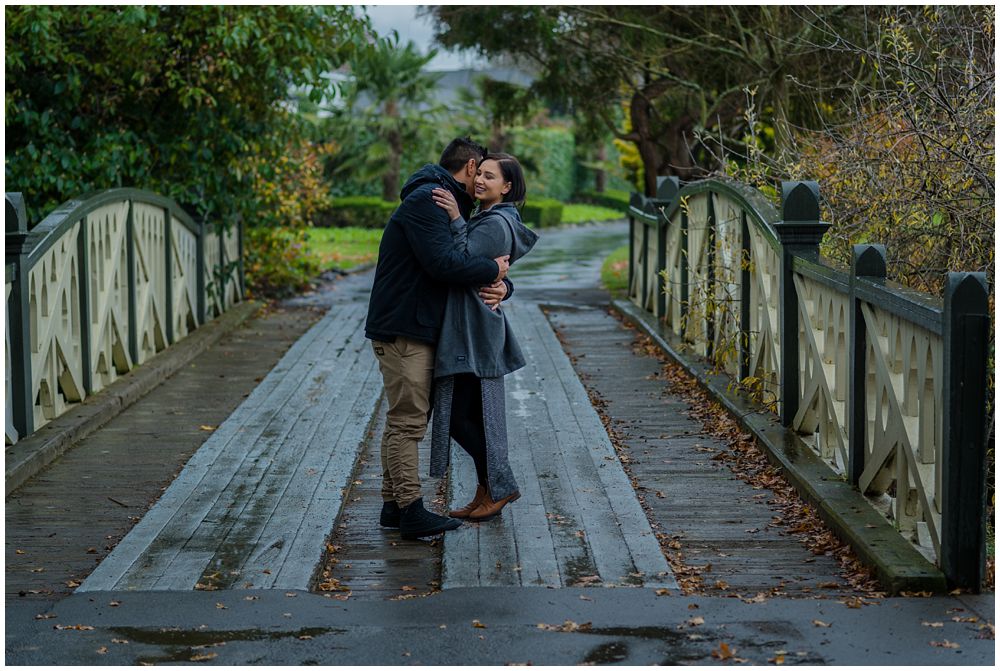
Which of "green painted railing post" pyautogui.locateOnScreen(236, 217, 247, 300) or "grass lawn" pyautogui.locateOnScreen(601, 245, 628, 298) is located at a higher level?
"green painted railing post" pyautogui.locateOnScreen(236, 217, 247, 300)

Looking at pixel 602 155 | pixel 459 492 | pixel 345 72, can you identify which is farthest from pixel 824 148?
pixel 602 155

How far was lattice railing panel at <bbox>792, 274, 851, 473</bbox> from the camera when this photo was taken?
673cm

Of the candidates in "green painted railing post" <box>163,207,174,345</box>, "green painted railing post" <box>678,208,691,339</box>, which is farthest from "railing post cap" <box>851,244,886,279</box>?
"green painted railing post" <box>163,207,174,345</box>

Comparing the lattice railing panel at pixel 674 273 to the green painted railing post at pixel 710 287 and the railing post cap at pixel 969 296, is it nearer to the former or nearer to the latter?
the green painted railing post at pixel 710 287

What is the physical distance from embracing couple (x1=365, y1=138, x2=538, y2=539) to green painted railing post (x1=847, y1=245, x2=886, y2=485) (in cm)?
153

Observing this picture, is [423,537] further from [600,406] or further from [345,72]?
[345,72]

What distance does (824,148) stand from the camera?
9.94m

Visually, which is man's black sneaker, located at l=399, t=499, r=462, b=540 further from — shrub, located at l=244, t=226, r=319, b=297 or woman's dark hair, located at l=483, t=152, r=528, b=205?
shrub, located at l=244, t=226, r=319, b=297

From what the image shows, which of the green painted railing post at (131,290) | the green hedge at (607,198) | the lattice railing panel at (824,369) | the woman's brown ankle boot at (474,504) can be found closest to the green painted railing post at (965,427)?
the lattice railing panel at (824,369)

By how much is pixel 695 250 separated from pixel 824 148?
1.77 meters

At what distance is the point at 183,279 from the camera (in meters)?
12.7

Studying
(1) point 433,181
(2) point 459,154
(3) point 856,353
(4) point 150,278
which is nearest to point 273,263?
(4) point 150,278

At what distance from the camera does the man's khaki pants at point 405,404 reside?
20.2ft

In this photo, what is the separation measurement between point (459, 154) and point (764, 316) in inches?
120
